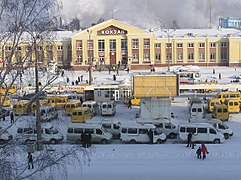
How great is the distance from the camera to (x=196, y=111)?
16.6 m

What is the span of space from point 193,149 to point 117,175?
8.90ft

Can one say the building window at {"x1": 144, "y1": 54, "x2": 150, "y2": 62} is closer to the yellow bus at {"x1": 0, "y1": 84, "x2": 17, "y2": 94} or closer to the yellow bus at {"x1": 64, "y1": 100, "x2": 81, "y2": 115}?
the yellow bus at {"x1": 64, "y1": 100, "x2": 81, "y2": 115}

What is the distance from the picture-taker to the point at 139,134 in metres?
13.0

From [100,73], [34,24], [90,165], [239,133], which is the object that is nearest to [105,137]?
[90,165]

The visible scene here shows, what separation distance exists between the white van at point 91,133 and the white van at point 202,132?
2026mm

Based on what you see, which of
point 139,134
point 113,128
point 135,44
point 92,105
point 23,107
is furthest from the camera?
point 135,44

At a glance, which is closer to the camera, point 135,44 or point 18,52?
point 18,52

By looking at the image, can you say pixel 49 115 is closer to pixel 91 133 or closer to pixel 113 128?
pixel 91 133

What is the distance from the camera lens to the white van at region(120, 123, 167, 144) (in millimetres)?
12984

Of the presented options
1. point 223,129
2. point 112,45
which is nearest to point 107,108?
point 223,129

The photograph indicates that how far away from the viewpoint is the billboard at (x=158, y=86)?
15.8m

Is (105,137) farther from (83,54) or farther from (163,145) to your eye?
(83,54)

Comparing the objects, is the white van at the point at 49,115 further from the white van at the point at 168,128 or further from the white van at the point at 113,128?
the white van at the point at 168,128

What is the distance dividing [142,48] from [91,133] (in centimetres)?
2293
